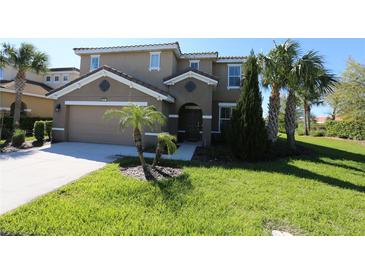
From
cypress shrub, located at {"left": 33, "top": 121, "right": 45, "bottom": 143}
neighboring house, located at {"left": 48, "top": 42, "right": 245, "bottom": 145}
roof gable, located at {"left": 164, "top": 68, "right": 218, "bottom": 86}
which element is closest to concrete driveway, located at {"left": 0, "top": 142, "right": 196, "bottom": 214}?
cypress shrub, located at {"left": 33, "top": 121, "right": 45, "bottom": 143}

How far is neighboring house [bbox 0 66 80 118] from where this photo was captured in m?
21.5

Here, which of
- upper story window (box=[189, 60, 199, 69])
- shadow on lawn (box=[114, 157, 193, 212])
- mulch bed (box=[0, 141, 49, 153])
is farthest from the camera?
upper story window (box=[189, 60, 199, 69])

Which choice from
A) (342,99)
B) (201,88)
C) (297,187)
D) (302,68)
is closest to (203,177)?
(297,187)

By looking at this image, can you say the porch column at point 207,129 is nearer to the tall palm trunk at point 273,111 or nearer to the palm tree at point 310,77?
the tall palm trunk at point 273,111

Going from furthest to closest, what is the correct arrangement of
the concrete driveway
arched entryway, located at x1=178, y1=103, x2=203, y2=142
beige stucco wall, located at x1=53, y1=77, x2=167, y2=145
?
arched entryway, located at x1=178, y1=103, x2=203, y2=142 < beige stucco wall, located at x1=53, y1=77, x2=167, y2=145 < the concrete driveway

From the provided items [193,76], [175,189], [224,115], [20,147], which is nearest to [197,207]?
[175,189]

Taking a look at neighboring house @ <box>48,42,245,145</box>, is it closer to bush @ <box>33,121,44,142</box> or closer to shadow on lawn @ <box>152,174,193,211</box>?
bush @ <box>33,121,44,142</box>

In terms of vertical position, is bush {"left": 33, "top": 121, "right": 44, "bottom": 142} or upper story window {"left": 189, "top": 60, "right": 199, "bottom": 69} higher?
upper story window {"left": 189, "top": 60, "right": 199, "bottom": 69}

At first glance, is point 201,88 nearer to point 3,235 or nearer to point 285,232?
point 285,232

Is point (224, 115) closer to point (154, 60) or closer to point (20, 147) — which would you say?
point (154, 60)

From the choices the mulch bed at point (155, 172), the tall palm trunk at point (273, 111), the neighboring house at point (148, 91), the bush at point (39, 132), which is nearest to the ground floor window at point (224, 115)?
the neighboring house at point (148, 91)

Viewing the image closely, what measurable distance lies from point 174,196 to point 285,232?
114 inches
